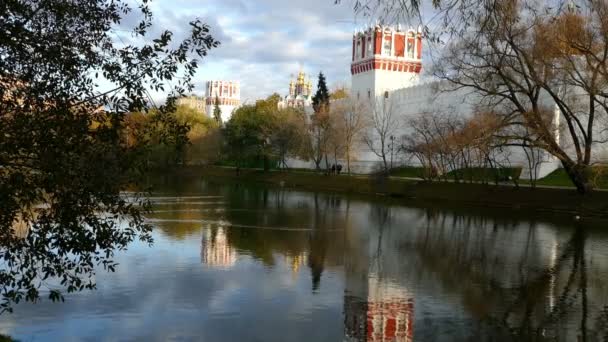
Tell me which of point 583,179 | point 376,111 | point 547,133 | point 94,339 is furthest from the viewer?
point 376,111

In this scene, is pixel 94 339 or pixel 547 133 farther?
pixel 547 133

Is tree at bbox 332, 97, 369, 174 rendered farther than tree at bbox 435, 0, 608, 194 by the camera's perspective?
Yes

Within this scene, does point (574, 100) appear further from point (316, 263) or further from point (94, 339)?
point (94, 339)

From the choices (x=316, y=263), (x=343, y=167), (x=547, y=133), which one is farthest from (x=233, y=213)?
(x=343, y=167)

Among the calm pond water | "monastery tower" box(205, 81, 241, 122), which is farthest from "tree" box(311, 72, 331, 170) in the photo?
"monastery tower" box(205, 81, 241, 122)

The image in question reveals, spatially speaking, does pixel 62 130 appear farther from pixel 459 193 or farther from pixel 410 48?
pixel 410 48

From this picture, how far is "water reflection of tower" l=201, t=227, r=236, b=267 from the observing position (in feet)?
44.3

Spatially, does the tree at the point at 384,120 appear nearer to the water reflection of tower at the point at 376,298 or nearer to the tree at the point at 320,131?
the tree at the point at 320,131

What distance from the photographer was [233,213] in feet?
83.8

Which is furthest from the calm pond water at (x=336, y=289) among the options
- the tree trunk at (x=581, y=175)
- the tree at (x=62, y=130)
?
the tree trunk at (x=581, y=175)

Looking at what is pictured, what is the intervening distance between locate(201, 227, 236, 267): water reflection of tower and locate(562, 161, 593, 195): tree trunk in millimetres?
17320

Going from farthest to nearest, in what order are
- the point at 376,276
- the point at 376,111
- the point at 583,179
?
the point at 376,111
the point at 583,179
the point at 376,276

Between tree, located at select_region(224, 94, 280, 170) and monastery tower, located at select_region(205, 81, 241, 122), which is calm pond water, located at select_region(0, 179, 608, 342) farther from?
monastery tower, located at select_region(205, 81, 241, 122)

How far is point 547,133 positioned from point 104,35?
80.7 ft
